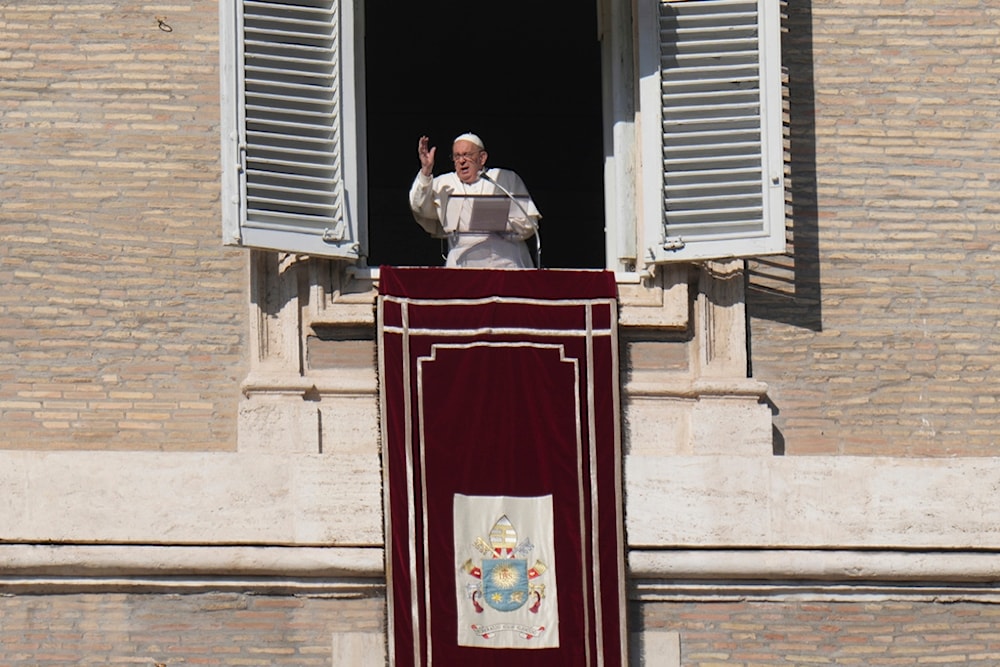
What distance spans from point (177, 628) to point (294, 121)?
6.99 ft

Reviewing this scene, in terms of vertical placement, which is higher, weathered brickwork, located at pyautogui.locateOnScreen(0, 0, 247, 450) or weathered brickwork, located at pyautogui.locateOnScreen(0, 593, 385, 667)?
weathered brickwork, located at pyautogui.locateOnScreen(0, 0, 247, 450)

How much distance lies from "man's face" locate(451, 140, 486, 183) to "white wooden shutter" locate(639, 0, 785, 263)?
30.7 inches

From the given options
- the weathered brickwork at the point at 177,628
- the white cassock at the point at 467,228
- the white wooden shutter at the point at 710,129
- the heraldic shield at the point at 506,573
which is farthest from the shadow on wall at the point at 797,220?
the weathered brickwork at the point at 177,628

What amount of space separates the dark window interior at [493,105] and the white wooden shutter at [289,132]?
4018mm

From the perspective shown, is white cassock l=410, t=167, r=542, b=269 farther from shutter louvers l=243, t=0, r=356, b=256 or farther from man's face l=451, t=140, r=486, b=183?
shutter louvers l=243, t=0, r=356, b=256

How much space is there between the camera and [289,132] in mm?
11617

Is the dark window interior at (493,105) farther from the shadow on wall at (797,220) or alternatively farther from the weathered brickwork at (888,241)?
the weathered brickwork at (888,241)

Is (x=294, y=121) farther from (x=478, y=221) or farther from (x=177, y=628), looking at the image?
(x=177, y=628)

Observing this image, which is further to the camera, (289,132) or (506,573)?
(289,132)

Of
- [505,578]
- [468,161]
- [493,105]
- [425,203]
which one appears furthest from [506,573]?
[493,105]

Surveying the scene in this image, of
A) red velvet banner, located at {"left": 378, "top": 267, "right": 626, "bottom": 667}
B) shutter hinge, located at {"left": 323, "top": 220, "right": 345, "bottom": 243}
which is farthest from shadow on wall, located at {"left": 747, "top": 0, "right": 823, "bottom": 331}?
shutter hinge, located at {"left": 323, "top": 220, "right": 345, "bottom": 243}

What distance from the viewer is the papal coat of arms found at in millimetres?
11180

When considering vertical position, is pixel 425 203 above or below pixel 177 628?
above

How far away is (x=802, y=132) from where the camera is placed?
12.0 metres
